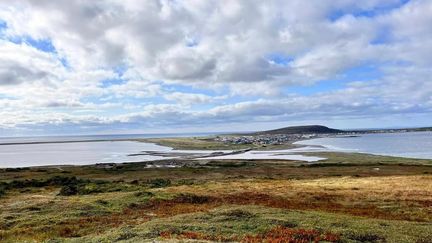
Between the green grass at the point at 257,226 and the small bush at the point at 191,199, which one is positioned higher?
the green grass at the point at 257,226

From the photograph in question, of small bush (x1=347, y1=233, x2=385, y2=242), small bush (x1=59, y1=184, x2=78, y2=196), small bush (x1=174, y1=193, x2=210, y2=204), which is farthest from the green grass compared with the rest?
small bush (x1=59, y1=184, x2=78, y2=196)

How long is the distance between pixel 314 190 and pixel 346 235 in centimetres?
3170

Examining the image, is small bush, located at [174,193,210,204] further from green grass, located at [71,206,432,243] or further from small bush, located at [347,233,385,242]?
small bush, located at [347,233,385,242]

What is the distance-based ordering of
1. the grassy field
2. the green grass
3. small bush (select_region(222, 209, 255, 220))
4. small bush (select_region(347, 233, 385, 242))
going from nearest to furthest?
small bush (select_region(347, 233, 385, 242)) → the green grass → the grassy field → small bush (select_region(222, 209, 255, 220))

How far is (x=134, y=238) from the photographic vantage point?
21.0 meters

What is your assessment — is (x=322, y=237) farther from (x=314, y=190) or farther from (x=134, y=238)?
(x=314, y=190)

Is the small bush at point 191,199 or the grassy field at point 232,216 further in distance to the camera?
the small bush at point 191,199

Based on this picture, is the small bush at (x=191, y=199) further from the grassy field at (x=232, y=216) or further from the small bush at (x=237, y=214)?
the small bush at (x=237, y=214)

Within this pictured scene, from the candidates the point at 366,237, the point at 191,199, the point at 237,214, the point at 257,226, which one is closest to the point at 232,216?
the point at 237,214

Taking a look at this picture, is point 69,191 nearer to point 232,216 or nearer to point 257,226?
point 232,216

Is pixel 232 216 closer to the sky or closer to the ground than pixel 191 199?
closer to the sky

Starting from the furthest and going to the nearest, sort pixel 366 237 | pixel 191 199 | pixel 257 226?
1. pixel 191 199
2. pixel 257 226
3. pixel 366 237

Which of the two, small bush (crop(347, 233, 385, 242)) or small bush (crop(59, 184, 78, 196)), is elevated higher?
small bush (crop(347, 233, 385, 242))

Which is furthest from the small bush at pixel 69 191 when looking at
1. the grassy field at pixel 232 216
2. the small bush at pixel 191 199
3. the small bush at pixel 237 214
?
the small bush at pixel 237 214
